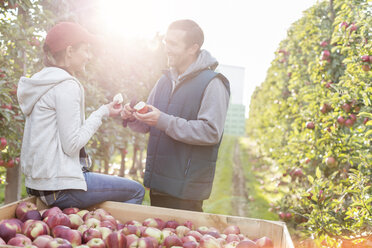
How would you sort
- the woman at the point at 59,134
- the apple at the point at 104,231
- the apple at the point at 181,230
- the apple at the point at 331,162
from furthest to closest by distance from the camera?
the apple at the point at 331,162
the woman at the point at 59,134
the apple at the point at 181,230
the apple at the point at 104,231

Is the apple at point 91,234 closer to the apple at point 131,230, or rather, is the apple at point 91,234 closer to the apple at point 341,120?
the apple at point 131,230

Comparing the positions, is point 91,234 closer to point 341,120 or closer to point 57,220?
point 57,220

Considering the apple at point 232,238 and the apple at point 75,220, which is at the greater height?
the apple at point 232,238

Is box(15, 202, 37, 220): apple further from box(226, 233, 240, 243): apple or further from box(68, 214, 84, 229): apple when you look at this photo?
box(226, 233, 240, 243): apple

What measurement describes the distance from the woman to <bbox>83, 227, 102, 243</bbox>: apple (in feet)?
1.15

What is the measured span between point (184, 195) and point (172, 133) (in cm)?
42

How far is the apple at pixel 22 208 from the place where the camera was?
193 cm

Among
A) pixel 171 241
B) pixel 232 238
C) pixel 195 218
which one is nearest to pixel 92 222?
pixel 171 241

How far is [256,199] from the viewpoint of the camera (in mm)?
8180

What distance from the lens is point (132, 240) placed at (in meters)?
→ 1.66

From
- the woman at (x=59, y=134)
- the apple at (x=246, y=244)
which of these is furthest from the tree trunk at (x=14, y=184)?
the apple at (x=246, y=244)

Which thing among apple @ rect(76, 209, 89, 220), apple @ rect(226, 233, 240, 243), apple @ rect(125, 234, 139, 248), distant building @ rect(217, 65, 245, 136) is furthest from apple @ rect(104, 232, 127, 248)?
distant building @ rect(217, 65, 245, 136)

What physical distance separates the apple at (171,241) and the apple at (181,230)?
106 mm

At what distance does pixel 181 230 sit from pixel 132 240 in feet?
0.95
